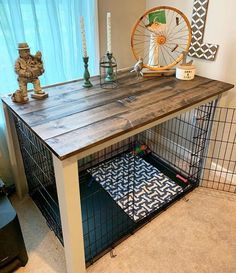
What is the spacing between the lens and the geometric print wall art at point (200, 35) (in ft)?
6.01

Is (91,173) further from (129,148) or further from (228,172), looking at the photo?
(228,172)

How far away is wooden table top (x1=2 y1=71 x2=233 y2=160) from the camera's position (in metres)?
1.14

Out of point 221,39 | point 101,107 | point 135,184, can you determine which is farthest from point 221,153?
point 101,107

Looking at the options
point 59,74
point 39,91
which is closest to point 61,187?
point 39,91

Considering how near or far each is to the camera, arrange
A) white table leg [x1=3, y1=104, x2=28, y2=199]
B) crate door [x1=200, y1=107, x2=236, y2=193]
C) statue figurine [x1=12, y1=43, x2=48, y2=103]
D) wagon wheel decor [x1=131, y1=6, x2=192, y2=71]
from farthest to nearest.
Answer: crate door [x1=200, y1=107, x2=236, y2=193], wagon wheel decor [x1=131, y1=6, x2=192, y2=71], white table leg [x1=3, y1=104, x2=28, y2=199], statue figurine [x1=12, y1=43, x2=48, y2=103]

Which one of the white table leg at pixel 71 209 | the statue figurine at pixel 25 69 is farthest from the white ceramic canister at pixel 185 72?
the white table leg at pixel 71 209

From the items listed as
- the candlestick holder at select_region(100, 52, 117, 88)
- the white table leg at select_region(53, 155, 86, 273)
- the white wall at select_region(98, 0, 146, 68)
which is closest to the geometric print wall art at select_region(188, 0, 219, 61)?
the white wall at select_region(98, 0, 146, 68)

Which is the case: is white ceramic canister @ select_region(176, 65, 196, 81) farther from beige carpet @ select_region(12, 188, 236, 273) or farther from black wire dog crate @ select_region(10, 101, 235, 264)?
beige carpet @ select_region(12, 188, 236, 273)

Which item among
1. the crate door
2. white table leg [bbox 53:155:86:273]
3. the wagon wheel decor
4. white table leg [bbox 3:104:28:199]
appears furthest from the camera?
the crate door

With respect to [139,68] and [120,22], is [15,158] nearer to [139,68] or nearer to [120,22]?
[139,68]

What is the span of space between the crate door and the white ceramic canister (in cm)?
32

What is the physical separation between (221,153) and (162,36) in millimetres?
1053

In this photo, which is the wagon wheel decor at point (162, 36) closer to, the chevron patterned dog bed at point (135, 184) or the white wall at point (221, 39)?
the white wall at point (221, 39)

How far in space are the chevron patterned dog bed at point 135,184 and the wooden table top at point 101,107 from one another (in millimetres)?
781
